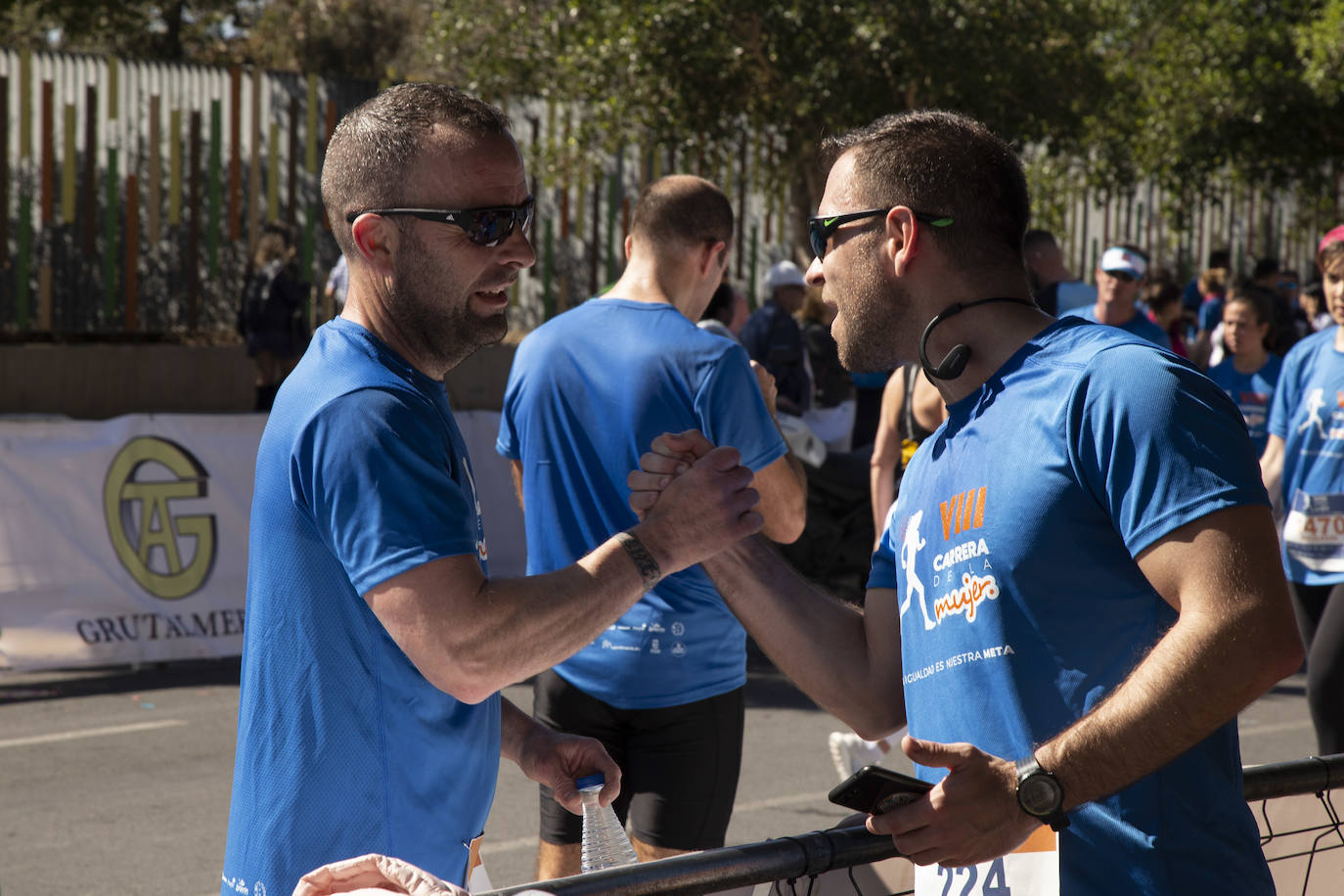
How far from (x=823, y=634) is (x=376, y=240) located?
985mm

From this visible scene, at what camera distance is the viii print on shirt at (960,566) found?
2.02 m

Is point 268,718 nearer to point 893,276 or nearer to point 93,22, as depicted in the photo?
point 893,276

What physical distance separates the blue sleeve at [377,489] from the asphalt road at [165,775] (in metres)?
3.11

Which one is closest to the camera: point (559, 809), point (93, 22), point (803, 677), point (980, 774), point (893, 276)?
point (980, 774)

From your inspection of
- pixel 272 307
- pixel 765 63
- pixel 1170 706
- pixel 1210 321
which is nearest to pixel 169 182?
pixel 272 307

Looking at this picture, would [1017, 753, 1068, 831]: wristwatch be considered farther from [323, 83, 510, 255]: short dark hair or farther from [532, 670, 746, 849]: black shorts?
[532, 670, 746, 849]: black shorts

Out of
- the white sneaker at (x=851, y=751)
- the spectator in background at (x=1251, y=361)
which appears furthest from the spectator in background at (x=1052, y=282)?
the white sneaker at (x=851, y=751)

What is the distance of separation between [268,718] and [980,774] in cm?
103

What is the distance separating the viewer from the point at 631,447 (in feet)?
12.1

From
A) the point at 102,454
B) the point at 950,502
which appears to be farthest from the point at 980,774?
the point at 102,454

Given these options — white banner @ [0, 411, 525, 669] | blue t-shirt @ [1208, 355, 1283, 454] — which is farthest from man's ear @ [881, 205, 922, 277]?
white banner @ [0, 411, 525, 669]

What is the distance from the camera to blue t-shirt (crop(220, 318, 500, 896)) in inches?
79.5

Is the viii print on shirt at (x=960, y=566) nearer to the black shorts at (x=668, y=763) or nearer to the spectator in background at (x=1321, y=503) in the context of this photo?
the black shorts at (x=668, y=763)

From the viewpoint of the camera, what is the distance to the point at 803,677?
246 centimetres
